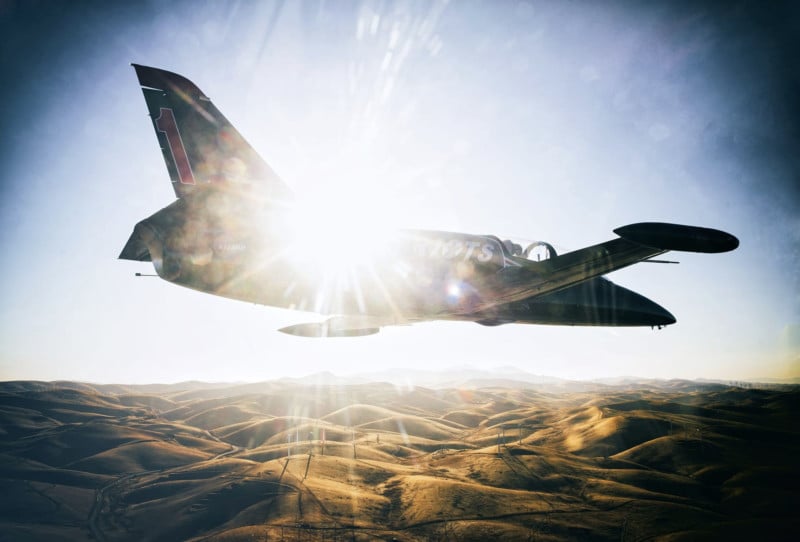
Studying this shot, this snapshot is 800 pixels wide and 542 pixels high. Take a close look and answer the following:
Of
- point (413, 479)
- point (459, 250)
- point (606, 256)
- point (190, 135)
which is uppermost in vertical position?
point (190, 135)

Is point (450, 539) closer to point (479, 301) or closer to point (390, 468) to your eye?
point (390, 468)

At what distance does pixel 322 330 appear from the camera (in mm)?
13922

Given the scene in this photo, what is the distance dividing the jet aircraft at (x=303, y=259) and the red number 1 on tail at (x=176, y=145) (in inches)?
1.2

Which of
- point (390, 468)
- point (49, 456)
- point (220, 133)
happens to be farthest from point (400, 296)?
point (49, 456)

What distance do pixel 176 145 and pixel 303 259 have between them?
5177 mm

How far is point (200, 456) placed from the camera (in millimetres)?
75750

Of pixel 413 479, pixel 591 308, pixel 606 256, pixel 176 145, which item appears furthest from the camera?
pixel 413 479

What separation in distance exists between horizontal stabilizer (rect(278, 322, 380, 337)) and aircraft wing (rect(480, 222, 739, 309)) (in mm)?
5010

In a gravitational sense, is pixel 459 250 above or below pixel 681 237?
above

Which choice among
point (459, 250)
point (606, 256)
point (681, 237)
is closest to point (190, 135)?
point (459, 250)

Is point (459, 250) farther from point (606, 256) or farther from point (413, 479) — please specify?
point (413, 479)

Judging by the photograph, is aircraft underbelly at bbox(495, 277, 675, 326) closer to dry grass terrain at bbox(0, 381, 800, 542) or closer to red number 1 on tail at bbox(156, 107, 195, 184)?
red number 1 on tail at bbox(156, 107, 195, 184)

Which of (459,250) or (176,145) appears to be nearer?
(176,145)

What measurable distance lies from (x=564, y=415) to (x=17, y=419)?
509 ft
